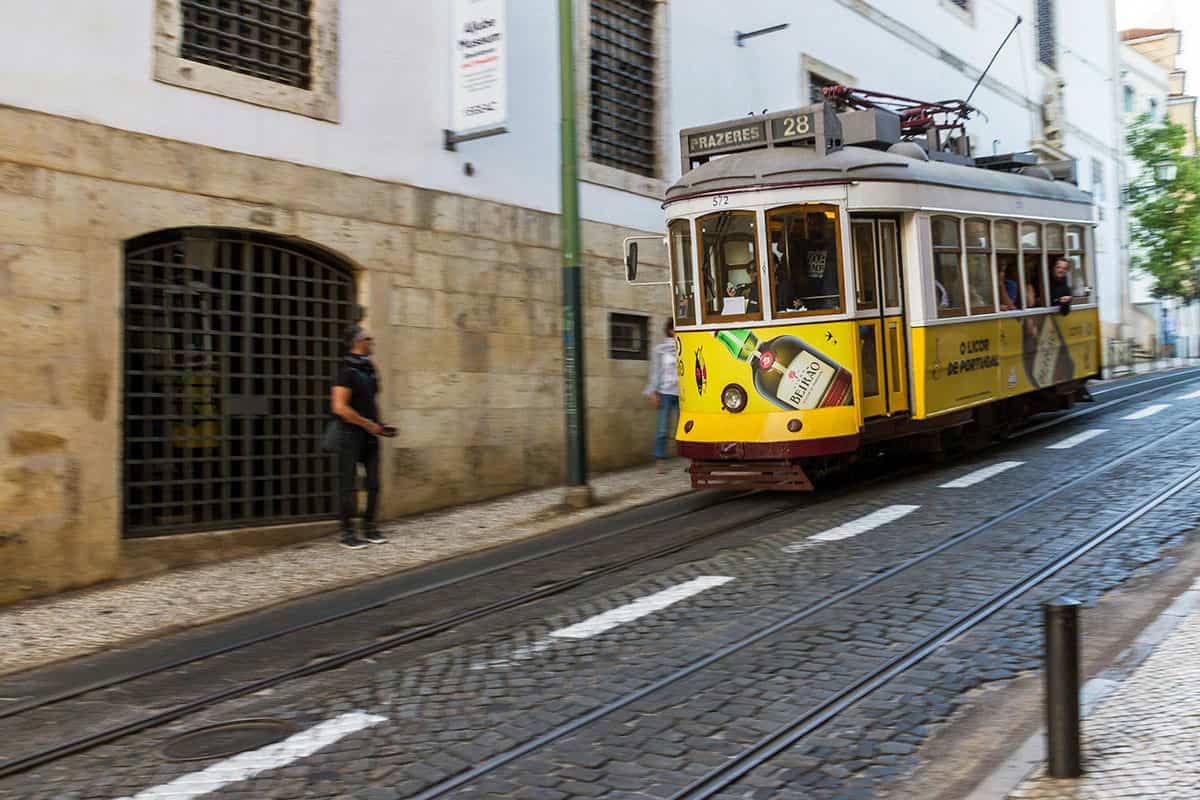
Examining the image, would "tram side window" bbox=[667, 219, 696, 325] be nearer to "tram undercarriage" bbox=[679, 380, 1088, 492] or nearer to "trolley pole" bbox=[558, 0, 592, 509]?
"trolley pole" bbox=[558, 0, 592, 509]

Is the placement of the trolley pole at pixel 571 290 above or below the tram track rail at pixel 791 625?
above

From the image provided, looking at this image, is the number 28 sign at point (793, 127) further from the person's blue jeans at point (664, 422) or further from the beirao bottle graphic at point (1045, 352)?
the beirao bottle graphic at point (1045, 352)

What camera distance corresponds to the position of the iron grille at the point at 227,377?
9.59 m

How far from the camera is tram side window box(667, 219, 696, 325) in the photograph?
11.0 meters

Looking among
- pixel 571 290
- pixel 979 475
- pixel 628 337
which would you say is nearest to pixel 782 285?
pixel 571 290

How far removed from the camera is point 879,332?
10.8m

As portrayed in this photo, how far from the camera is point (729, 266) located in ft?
35.0

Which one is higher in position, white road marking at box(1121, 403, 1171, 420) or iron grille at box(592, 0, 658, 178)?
iron grille at box(592, 0, 658, 178)

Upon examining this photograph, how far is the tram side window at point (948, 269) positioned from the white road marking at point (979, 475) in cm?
161

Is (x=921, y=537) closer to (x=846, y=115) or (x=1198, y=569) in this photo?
(x=1198, y=569)

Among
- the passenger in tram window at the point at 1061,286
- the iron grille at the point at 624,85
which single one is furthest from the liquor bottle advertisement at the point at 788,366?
the iron grille at the point at 624,85

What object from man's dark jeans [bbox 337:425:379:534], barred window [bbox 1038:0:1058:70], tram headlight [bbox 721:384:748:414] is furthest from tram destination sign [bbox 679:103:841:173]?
barred window [bbox 1038:0:1058:70]

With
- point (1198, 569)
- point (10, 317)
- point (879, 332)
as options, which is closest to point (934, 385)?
point (879, 332)

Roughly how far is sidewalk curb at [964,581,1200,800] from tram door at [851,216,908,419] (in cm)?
426
